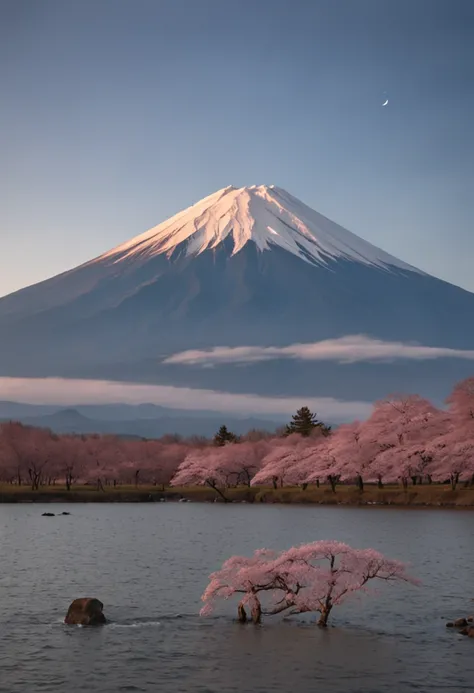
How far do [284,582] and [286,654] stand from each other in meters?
3.69

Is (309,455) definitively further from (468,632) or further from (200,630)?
(468,632)

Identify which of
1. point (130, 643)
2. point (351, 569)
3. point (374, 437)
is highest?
point (374, 437)

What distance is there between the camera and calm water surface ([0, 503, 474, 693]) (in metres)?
25.4

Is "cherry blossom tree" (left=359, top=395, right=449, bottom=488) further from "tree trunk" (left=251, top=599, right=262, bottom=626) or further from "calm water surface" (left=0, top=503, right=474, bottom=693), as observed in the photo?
"tree trunk" (left=251, top=599, right=262, bottom=626)

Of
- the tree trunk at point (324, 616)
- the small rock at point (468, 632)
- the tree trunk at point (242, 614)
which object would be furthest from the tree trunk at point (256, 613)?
the small rock at point (468, 632)

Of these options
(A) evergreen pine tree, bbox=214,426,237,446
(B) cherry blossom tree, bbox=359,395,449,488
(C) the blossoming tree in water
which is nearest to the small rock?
(C) the blossoming tree in water

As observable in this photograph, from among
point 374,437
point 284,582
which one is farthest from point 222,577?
point 374,437

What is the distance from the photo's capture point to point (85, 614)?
106 feet

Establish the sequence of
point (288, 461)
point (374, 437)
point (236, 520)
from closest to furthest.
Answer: point (236, 520) → point (374, 437) → point (288, 461)

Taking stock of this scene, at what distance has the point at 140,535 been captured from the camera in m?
67.7

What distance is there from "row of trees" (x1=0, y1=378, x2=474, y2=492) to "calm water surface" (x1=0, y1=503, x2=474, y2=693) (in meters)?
32.0

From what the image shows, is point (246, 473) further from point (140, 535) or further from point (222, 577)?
point (222, 577)

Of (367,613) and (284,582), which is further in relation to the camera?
(367,613)

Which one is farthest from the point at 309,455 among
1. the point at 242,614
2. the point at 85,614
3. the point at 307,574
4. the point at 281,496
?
the point at 307,574
